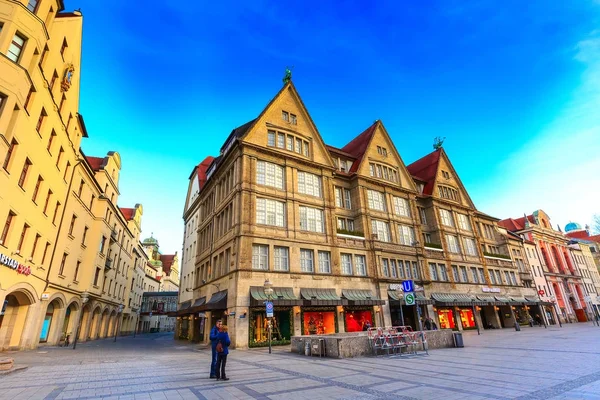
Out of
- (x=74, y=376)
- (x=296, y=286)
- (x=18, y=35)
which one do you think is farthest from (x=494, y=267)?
(x=18, y=35)

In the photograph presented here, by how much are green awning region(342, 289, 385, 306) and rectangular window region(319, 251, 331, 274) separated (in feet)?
8.13

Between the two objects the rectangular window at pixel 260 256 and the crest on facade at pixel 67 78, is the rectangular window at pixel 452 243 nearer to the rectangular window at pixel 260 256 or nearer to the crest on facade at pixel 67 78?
the rectangular window at pixel 260 256

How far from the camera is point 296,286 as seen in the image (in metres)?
26.5

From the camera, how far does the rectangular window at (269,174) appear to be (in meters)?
29.2

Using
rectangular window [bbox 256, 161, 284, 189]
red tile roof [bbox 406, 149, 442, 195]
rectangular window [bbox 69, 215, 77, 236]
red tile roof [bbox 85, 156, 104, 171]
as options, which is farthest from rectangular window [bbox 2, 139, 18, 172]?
red tile roof [bbox 406, 149, 442, 195]

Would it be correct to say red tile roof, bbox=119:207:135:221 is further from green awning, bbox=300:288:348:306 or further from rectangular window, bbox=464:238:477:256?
rectangular window, bbox=464:238:477:256

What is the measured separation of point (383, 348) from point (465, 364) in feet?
15.4

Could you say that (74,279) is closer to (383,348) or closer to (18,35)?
(18,35)

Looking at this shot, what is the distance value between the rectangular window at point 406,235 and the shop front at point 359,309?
9.32 metres

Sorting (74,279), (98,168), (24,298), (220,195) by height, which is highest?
(98,168)

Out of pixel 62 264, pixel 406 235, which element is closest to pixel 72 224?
pixel 62 264

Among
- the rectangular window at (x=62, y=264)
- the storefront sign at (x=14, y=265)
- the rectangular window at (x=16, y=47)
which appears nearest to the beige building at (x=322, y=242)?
the rectangular window at (x=62, y=264)

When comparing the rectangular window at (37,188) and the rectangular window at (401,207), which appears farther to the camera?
the rectangular window at (401,207)

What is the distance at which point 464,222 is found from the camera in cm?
4597
